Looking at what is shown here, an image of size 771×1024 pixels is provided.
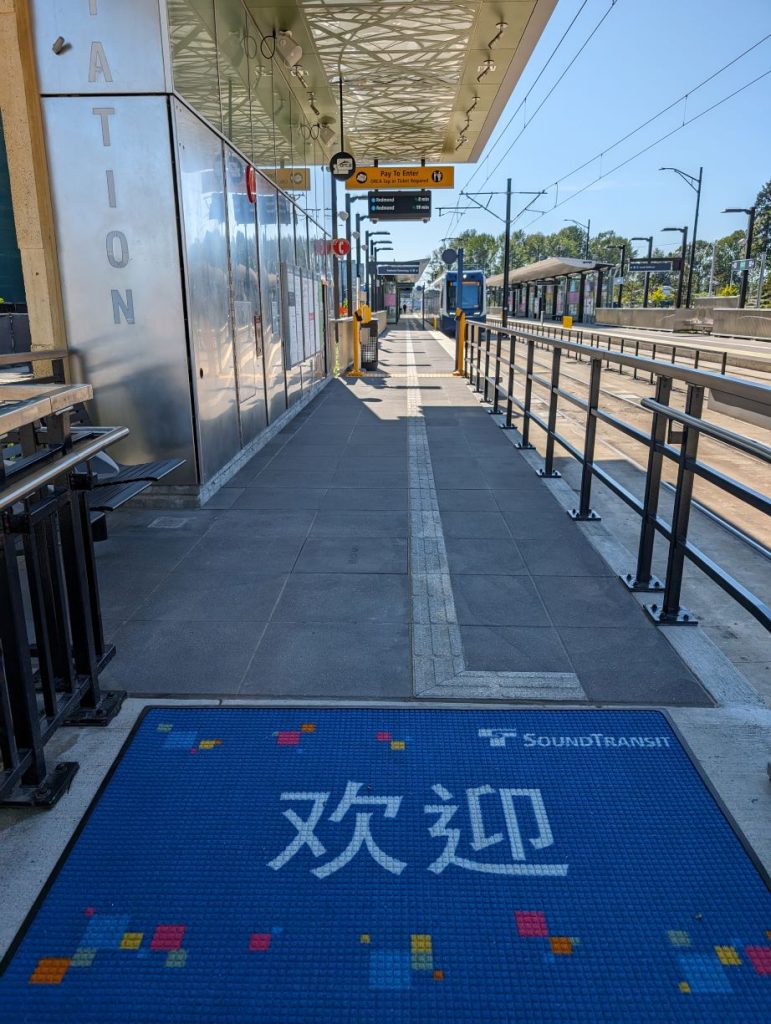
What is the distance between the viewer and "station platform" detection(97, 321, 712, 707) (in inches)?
123

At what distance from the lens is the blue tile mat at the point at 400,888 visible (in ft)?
5.67

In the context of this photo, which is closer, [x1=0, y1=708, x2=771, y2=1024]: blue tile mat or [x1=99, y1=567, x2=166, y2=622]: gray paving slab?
[x1=0, y1=708, x2=771, y2=1024]: blue tile mat

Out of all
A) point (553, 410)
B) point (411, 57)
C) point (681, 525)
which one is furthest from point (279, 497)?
point (411, 57)

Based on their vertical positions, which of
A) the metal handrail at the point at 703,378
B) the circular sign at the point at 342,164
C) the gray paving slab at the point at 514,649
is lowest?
the gray paving slab at the point at 514,649

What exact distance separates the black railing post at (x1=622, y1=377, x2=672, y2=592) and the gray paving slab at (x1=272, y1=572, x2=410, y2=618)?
4.06 ft

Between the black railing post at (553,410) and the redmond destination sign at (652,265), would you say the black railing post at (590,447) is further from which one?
the redmond destination sign at (652,265)

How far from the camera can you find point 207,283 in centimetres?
585

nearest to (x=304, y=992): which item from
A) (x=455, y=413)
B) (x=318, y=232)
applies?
(x=455, y=413)

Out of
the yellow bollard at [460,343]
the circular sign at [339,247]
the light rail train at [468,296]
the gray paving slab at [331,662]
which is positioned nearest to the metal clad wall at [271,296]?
the gray paving slab at [331,662]

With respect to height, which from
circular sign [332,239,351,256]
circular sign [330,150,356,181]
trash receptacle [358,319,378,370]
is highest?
circular sign [330,150,356,181]

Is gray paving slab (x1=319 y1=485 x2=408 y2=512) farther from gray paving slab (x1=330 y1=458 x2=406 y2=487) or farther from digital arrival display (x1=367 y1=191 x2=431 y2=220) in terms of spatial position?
digital arrival display (x1=367 y1=191 x2=431 y2=220)

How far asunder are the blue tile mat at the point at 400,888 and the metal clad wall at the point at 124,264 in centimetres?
332

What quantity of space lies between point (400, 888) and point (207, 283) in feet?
16.1

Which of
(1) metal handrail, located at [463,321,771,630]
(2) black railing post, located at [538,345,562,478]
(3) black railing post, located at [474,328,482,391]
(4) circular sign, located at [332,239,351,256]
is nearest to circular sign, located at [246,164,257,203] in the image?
(2) black railing post, located at [538,345,562,478]
